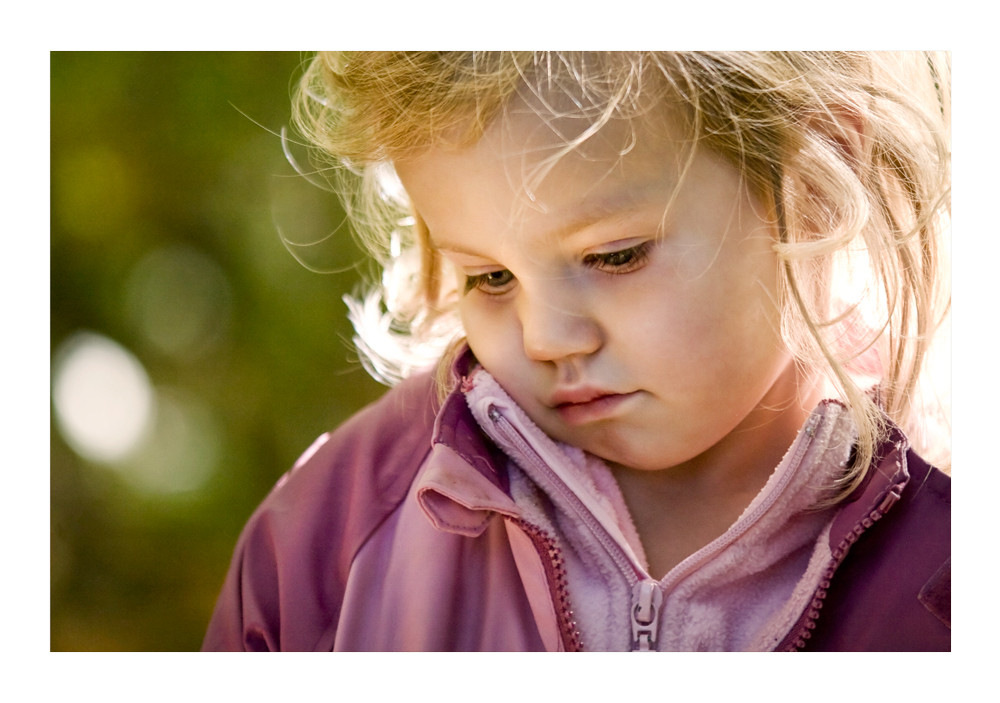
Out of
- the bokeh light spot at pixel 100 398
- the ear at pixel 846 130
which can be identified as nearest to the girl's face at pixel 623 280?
the ear at pixel 846 130

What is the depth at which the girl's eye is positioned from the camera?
3.44 ft

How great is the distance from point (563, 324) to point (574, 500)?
0.21 metres

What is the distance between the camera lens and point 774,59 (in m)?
1.08

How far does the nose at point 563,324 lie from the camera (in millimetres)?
1067

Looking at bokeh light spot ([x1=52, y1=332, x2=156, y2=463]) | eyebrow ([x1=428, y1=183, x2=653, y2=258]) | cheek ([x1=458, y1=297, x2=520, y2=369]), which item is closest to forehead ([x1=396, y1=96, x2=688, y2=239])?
eyebrow ([x1=428, y1=183, x2=653, y2=258])

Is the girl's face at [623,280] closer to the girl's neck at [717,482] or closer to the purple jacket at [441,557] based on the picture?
the girl's neck at [717,482]

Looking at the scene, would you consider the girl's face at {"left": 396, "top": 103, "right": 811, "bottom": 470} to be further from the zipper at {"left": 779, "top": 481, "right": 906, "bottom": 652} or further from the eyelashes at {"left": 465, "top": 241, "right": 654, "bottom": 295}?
the zipper at {"left": 779, "top": 481, "right": 906, "bottom": 652}

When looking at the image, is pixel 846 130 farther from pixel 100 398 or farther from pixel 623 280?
pixel 100 398

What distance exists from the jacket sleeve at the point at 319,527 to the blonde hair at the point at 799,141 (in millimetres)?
230

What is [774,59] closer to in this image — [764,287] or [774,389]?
[764,287]

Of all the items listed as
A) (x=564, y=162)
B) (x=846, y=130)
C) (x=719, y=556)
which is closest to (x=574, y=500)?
(x=719, y=556)

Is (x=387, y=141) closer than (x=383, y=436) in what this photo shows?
Yes

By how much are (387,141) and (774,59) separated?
0.45 meters
